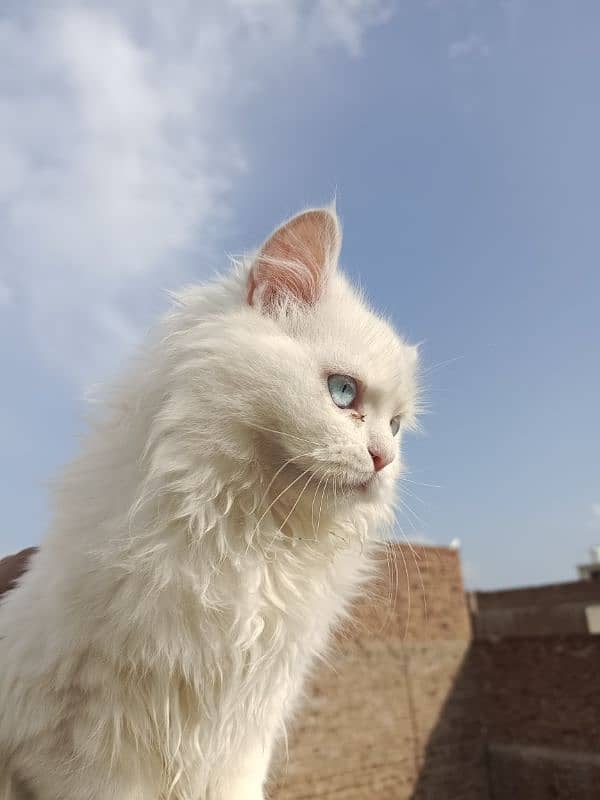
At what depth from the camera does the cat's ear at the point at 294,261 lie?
126 cm

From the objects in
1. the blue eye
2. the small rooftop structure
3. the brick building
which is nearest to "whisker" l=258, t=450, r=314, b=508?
the blue eye

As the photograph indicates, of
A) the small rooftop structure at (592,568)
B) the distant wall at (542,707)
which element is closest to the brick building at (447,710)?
the distant wall at (542,707)

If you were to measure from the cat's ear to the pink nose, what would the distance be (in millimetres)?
336

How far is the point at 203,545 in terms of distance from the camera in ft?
3.61

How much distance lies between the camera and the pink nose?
3.84 feet

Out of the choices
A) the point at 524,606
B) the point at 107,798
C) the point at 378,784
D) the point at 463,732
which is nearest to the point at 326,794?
the point at 378,784

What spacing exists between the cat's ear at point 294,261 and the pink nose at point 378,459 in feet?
1.10

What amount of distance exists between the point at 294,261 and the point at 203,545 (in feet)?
1.91

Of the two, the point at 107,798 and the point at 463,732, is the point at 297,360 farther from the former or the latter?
the point at 463,732

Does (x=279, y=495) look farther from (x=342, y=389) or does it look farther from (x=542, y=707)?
(x=542, y=707)

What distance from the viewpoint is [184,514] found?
42.5 inches

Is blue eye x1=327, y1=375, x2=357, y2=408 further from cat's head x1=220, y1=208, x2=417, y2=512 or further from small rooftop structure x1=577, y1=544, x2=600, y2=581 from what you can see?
small rooftop structure x1=577, y1=544, x2=600, y2=581

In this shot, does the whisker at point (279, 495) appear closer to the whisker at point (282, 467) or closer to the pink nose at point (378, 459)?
the whisker at point (282, 467)

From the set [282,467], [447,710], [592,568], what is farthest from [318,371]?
[592,568]
